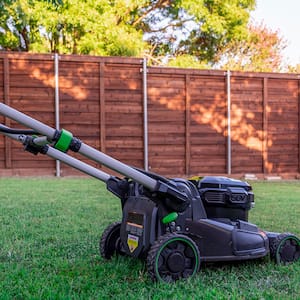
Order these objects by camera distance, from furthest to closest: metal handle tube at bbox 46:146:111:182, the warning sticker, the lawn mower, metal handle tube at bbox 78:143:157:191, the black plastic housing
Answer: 1. the black plastic housing
2. the warning sticker
3. metal handle tube at bbox 46:146:111:182
4. the lawn mower
5. metal handle tube at bbox 78:143:157:191

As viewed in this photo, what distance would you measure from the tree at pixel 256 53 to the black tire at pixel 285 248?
17.3m

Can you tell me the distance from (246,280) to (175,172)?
31.1 ft

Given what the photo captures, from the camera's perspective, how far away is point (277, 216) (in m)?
5.23

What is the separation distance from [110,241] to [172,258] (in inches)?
27.7

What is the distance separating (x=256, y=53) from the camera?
22359mm

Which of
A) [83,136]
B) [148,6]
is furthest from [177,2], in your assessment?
[83,136]

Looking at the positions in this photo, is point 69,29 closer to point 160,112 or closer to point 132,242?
point 160,112

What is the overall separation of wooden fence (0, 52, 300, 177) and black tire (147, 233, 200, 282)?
847cm

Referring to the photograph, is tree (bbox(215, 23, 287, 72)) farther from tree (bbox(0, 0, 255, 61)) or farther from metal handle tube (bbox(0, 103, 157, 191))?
metal handle tube (bbox(0, 103, 157, 191))

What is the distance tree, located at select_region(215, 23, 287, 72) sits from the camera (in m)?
21.2

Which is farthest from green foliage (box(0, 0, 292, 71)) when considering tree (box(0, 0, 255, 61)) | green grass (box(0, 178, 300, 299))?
green grass (box(0, 178, 300, 299))

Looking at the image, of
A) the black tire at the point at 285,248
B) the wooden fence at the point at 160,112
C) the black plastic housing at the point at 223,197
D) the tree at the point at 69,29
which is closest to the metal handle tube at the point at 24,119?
the black plastic housing at the point at 223,197

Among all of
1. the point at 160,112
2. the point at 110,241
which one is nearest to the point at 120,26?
the point at 160,112

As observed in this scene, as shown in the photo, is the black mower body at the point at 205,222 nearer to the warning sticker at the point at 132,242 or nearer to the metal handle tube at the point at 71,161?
the warning sticker at the point at 132,242
